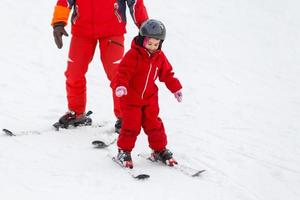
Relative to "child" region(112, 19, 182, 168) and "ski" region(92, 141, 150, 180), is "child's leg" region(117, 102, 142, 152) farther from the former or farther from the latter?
"ski" region(92, 141, 150, 180)

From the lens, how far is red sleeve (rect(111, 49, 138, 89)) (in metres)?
5.28

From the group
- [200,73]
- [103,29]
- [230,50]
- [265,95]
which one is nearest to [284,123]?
[265,95]

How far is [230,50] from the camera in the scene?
1247 cm

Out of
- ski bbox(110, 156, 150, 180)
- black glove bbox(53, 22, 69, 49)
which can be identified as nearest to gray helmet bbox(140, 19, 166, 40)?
black glove bbox(53, 22, 69, 49)

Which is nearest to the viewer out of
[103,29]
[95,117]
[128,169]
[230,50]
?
[128,169]

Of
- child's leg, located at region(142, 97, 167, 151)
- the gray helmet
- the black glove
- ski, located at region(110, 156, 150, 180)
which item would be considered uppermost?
the gray helmet

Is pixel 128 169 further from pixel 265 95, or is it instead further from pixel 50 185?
pixel 265 95

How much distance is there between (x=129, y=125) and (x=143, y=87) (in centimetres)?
44

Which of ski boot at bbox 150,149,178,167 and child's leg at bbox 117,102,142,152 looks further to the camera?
ski boot at bbox 150,149,178,167

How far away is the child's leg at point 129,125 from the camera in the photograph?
18.1 feet

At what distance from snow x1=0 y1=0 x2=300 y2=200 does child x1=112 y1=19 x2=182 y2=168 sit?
0.95ft

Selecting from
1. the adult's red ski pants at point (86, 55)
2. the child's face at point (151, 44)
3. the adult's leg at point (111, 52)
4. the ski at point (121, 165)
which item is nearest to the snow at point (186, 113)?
the ski at point (121, 165)

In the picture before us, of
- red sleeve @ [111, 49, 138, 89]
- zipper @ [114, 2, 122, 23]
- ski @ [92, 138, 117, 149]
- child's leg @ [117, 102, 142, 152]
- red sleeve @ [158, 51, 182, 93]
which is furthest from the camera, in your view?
zipper @ [114, 2, 122, 23]

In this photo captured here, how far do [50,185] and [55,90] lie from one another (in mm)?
3903
